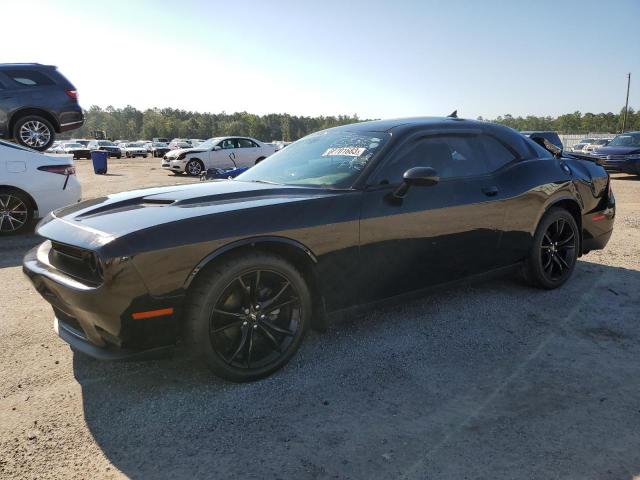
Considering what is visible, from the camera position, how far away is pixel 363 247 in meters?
3.03

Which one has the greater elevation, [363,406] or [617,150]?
[617,150]

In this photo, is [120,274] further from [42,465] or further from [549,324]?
[549,324]

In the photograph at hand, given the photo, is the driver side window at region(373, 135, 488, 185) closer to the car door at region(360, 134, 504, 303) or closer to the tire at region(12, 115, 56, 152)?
the car door at region(360, 134, 504, 303)

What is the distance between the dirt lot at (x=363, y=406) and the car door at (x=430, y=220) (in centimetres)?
46

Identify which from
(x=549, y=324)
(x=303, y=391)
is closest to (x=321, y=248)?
(x=303, y=391)

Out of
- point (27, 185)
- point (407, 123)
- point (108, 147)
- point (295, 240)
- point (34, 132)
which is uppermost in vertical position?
point (108, 147)

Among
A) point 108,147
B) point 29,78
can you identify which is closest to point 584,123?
point 108,147

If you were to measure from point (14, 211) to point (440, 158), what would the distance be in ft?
19.0

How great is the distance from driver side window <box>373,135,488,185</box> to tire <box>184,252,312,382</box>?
94 centimetres

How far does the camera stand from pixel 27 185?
6.38 m

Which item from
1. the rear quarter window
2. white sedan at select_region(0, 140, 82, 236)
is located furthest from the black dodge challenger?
the rear quarter window

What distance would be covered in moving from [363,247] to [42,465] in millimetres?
1986

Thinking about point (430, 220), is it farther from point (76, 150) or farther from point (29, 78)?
point (76, 150)

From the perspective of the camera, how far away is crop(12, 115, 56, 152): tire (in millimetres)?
9320
